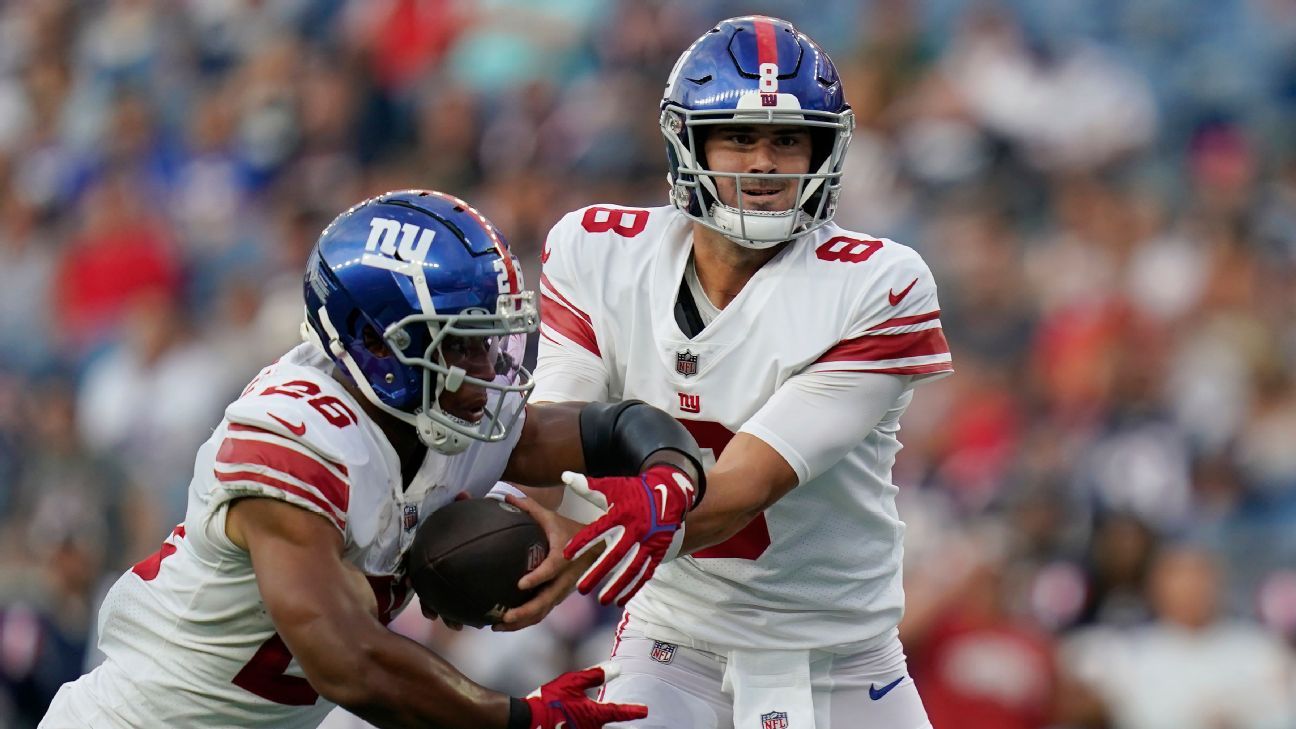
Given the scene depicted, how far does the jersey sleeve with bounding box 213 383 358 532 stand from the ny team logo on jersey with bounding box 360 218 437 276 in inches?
11.7

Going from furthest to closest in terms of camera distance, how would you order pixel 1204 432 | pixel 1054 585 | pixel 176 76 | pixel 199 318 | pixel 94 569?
pixel 176 76 → pixel 199 318 → pixel 94 569 → pixel 1204 432 → pixel 1054 585

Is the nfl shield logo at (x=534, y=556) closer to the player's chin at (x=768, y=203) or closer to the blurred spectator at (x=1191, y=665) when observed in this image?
the player's chin at (x=768, y=203)

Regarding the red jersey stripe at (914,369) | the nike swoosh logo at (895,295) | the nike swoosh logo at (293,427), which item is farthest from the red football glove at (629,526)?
the nike swoosh logo at (895,295)

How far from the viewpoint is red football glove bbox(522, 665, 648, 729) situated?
3098mm

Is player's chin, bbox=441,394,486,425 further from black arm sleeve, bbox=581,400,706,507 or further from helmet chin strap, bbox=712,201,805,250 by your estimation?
helmet chin strap, bbox=712,201,805,250

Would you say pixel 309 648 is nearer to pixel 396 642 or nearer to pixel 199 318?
pixel 396 642

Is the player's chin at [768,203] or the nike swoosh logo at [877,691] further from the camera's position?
the nike swoosh logo at [877,691]

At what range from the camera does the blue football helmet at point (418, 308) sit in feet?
10.6

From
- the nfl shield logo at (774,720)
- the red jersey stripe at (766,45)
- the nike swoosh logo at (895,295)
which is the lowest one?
the nfl shield logo at (774,720)

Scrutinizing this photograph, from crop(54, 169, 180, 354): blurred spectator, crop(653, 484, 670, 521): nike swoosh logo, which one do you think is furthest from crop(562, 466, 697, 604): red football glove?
crop(54, 169, 180, 354): blurred spectator

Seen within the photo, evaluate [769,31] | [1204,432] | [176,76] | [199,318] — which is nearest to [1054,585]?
[1204,432]

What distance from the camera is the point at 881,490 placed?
3.97 m

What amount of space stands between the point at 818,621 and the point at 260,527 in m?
1.38

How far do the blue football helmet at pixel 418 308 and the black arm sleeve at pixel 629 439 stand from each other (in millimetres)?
260
